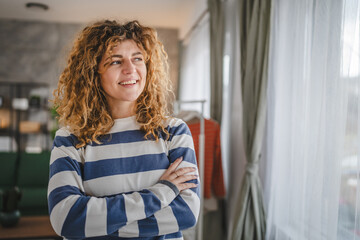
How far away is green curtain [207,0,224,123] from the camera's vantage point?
2.73 m

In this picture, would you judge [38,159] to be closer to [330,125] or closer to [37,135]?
[37,135]

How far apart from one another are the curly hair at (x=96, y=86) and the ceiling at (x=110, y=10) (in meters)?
2.67

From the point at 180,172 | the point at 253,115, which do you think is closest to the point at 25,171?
the point at 253,115

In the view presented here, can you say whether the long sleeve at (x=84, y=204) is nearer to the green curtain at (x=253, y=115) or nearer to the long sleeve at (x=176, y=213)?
the long sleeve at (x=176, y=213)

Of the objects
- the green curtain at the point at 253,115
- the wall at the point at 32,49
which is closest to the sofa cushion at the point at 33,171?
the wall at the point at 32,49

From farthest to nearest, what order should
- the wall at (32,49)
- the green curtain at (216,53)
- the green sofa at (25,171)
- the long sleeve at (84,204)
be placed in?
the wall at (32,49) → the green sofa at (25,171) → the green curtain at (216,53) → the long sleeve at (84,204)

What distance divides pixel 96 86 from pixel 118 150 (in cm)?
27

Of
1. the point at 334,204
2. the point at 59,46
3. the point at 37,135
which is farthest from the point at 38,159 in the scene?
the point at 334,204

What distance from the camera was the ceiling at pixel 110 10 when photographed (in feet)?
13.7

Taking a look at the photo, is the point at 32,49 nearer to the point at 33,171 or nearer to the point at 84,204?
the point at 33,171

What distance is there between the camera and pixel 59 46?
207 inches

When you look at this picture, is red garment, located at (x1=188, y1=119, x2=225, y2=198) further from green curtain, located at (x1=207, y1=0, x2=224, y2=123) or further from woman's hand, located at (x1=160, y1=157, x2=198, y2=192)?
woman's hand, located at (x1=160, y1=157, x2=198, y2=192)

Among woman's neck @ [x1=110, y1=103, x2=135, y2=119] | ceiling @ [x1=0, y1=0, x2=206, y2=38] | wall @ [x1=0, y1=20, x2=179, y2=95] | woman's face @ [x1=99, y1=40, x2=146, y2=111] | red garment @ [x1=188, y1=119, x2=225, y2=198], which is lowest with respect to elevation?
red garment @ [x1=188, y1=119, x2=225, y2=198]

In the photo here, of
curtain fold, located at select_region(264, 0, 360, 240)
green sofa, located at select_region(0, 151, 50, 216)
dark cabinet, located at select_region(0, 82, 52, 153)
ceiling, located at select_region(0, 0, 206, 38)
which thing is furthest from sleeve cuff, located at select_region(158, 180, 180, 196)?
dark cabinet, located at select_region(0, 82, 52, 153)
